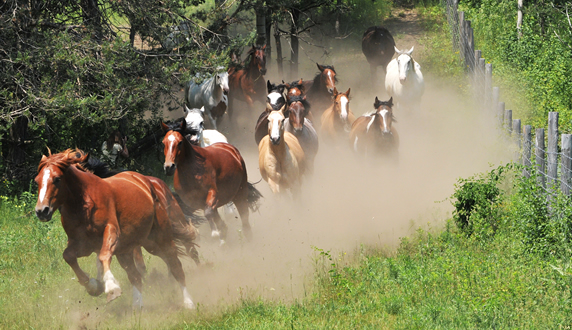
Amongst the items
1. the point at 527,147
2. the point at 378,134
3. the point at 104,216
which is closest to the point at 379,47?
the point at 378,134

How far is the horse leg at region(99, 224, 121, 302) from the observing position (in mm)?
5859

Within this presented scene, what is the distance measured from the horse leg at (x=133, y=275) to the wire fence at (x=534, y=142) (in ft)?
16.5

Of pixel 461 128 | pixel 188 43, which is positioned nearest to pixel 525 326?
pixel 188 43

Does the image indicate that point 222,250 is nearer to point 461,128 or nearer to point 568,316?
point 568,316

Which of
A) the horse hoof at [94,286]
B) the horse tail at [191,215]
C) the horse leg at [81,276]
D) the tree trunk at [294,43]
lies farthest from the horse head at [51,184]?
the tree trunk at [294,43]

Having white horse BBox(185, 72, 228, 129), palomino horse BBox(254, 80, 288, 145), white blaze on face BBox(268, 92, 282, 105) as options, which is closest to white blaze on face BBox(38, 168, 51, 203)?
palomino horse BBox(254, 80, 288, 145)

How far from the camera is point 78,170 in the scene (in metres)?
6.46

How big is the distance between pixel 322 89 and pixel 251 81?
226 centimetres

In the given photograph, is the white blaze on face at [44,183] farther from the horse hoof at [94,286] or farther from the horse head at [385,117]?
the horse head at [385,117]

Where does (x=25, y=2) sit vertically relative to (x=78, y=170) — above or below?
above

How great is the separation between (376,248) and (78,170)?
4.40 metres

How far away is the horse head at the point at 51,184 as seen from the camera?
578cm

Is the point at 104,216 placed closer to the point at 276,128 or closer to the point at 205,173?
the point at 205,173

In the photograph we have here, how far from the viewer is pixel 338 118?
1493 cm
